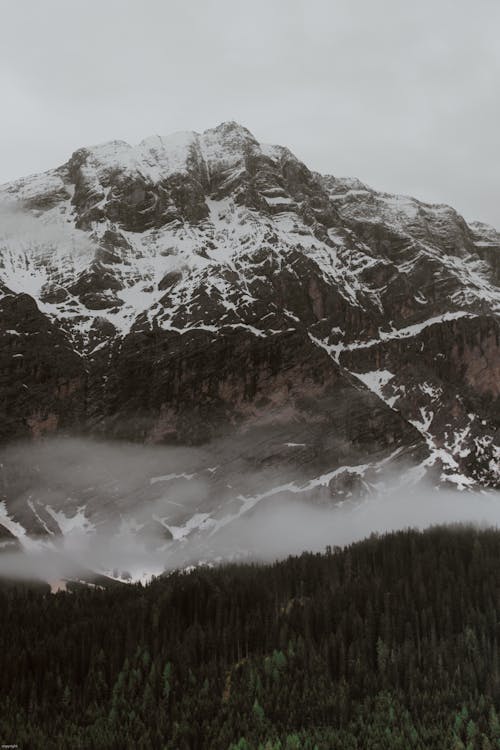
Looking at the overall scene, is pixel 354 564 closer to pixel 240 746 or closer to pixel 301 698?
pixel 301 698

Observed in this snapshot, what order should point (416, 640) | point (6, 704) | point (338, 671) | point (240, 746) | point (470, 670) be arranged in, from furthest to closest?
point (416, 640) < point (338, 671) < point (470, 670) < point (6, 704) < point (240, 746)

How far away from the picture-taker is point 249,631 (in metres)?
162

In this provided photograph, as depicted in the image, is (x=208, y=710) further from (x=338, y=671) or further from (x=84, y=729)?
(x=338, y=671)

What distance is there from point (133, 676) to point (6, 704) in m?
21.9

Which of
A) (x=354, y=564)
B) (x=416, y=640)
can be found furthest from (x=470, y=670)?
(x=354, y=564)

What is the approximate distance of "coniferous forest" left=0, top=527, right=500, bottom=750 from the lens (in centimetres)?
11981

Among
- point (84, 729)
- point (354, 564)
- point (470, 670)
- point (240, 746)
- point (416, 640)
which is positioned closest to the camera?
point (240, 746)

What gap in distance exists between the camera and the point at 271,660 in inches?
5832

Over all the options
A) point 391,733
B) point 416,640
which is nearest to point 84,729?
point 391,733

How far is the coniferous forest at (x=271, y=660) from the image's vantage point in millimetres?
119812

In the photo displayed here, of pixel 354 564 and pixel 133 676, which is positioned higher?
pixel 354 564

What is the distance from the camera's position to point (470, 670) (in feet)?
456

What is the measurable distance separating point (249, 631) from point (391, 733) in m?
50.0

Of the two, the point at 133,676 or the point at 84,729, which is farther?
the point at 133,676
